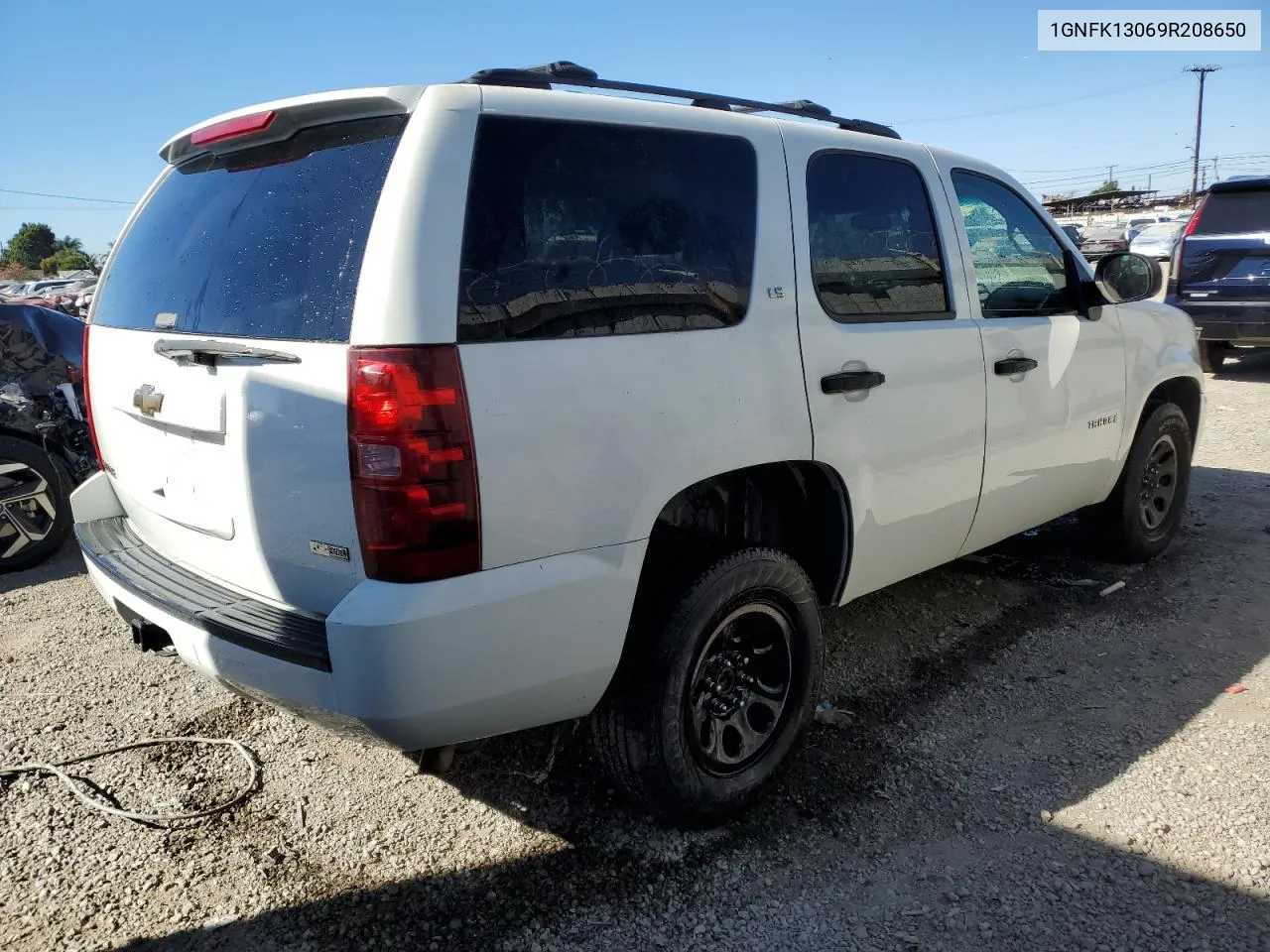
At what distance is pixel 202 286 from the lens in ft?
8.45

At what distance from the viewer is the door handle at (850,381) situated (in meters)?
2.87

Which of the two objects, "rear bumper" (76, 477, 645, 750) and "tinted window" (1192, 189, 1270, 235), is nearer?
"rear bumper" (76, 477, 645, 750)

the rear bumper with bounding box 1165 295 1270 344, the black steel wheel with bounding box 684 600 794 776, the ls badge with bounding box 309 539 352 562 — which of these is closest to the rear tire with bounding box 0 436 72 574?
the ls badge with bounding box 309 539 352 562

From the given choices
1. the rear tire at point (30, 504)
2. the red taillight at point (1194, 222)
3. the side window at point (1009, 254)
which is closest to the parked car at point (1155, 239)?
the red taillight at point (1194, 222)

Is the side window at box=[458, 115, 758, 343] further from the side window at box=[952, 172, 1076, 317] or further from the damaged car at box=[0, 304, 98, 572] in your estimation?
the damaged car at box=[0, 304, 98, 572]

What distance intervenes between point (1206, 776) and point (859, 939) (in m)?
1.46

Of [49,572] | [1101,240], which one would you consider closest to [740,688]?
[49,572]

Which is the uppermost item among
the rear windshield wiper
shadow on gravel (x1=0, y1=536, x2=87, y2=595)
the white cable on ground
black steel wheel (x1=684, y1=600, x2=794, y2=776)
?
the rear windshield wiper

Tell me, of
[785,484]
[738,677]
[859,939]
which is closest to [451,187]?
[785,484]

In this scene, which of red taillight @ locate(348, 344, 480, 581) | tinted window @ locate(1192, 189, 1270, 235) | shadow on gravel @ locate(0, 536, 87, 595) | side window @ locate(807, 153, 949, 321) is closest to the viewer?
red taillight @ locate(348, 344, 480, 581)

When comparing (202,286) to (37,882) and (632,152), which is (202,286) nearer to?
(632,152)

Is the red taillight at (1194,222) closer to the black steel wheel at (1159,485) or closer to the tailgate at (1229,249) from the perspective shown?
the tailgate at (1229,249)

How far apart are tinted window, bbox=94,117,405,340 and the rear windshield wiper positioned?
6 centimetres

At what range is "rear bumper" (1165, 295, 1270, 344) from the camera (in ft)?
30.5
